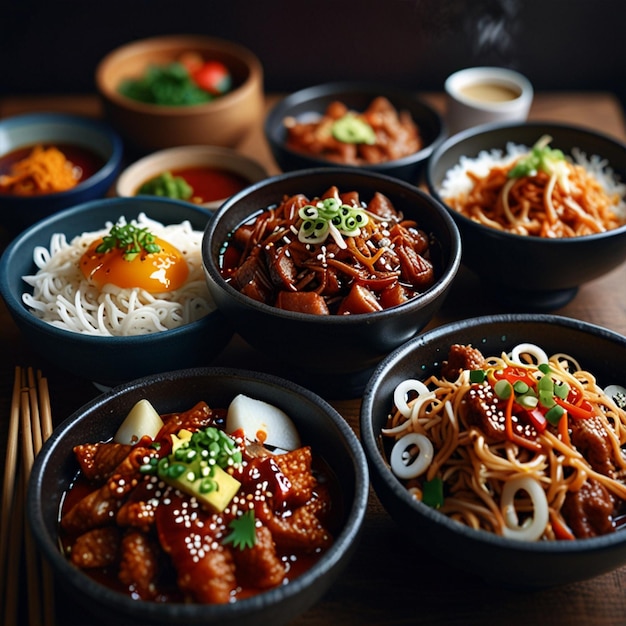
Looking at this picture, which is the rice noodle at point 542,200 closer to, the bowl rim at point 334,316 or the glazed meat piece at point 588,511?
the bowl rim at point 334,316

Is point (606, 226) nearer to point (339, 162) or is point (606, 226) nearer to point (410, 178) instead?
point (410, 178)

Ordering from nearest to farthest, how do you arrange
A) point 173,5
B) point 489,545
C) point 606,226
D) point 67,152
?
point 489,545 < point 606,226 < point 67,152 < point 173,5

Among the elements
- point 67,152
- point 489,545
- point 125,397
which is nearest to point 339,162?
point 67,152

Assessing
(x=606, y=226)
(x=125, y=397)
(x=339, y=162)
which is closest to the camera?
(x=125, y=397)

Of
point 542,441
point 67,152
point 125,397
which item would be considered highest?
point 542,441

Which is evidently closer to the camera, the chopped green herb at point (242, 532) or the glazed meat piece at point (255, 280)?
the chopped green herb at point (242, 532)

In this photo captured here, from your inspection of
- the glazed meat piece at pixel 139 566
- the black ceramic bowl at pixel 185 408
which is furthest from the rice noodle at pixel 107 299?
the glazed meat piece at pixel 139 566
